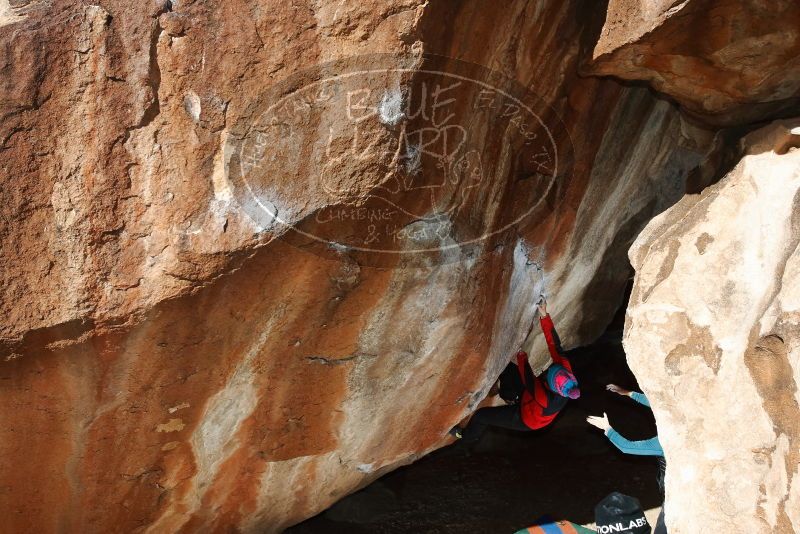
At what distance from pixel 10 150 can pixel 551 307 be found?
3076mm

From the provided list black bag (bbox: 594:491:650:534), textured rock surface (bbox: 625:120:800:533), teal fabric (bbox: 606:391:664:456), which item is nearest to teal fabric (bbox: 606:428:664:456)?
teal fabric (bbox: 606:391:664:456)

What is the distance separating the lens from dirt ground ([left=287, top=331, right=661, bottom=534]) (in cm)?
448

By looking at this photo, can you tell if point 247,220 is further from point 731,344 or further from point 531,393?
point 531,393

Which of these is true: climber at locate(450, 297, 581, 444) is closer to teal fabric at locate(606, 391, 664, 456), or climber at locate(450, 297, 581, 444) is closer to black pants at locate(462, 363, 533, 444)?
black pants at locate(462, 363, 533, 444)

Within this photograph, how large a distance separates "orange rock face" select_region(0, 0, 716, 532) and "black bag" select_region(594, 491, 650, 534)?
3.37 ft

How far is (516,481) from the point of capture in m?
4.78

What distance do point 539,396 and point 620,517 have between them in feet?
2.60

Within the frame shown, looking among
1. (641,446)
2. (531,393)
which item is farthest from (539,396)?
(641,446)

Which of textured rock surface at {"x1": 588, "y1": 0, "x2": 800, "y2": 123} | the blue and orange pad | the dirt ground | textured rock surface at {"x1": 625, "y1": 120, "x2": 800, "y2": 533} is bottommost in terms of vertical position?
the dirt ground

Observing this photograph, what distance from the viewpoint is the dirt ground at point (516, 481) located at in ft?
14.7

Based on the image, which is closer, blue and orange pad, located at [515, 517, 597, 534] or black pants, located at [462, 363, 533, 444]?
blue and orange pad, located at [515, 517, 597, 534]

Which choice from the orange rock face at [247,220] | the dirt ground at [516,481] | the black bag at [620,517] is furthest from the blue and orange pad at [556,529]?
the orange rock face at [247,220]

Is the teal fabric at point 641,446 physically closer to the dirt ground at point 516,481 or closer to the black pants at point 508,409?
the black pants at point 508,409

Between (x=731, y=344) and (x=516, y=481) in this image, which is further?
(x=516, y=481)
